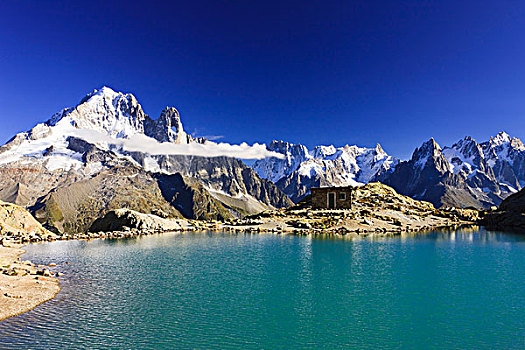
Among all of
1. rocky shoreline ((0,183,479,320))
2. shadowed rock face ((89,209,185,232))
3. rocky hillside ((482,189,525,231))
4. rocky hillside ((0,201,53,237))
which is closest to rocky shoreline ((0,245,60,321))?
rocky shoreline ((0,183,479,320))

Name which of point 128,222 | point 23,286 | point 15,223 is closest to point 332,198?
point 128,222

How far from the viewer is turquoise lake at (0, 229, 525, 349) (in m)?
22.9

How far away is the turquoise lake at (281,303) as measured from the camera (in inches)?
901

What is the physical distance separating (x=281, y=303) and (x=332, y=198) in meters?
92.8

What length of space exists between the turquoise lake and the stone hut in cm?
6315

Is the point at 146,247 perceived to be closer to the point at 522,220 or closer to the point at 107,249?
the point at 107,249

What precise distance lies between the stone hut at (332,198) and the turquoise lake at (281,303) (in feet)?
207

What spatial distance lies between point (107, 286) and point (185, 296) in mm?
9939

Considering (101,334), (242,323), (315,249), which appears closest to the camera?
(101,334)

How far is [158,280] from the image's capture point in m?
38.2

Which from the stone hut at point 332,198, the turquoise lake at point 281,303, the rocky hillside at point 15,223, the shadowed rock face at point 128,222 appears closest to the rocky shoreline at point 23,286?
the turquoise lake at point 281,303

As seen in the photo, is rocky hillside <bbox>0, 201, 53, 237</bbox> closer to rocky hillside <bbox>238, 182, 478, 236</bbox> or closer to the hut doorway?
rocky hillside <bbox>238, 182, 478, 236</bbox>

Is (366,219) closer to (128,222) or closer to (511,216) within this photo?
(511,216)

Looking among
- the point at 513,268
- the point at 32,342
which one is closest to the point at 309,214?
the point at 513,268
